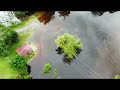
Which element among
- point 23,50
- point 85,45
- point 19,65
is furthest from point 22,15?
point 85,45

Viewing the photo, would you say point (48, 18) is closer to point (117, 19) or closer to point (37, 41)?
point (37, 41)

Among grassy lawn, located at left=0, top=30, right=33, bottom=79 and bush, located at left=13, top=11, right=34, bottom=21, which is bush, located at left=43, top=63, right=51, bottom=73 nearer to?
grassy lawn, located at left=0, top=30, right=33, bottom=79

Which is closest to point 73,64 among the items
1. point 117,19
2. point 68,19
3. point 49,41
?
point 49,41

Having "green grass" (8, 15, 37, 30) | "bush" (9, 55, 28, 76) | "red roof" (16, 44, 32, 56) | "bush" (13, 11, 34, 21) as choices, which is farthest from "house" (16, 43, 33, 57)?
"bush" (13, 11, 34, 21)

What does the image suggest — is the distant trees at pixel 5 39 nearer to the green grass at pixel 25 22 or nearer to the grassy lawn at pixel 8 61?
the grassy lawn at pixel 8 61

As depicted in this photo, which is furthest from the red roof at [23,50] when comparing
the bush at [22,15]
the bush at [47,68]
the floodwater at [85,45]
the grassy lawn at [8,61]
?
the bush at [22,15]

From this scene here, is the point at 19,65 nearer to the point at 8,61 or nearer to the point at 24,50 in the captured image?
the point at 8,61
